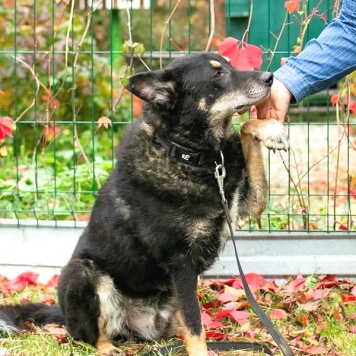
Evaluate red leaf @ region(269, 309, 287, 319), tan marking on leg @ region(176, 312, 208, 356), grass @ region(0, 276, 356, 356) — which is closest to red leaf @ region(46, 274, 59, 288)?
grass @ region(0, 276, 356, 356)

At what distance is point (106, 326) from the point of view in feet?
14.5

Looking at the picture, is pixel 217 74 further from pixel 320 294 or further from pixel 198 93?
pixel 320 294

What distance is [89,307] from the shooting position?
438 cm

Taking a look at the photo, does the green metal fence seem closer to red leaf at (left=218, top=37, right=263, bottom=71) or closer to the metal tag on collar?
red leaf at (left=218, top=37, right=263, bottom=71)

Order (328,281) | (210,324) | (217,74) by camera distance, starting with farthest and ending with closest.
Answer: (328,281), (210,324), (217,74)

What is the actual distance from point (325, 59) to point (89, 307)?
5.93ft

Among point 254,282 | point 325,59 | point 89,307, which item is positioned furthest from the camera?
point 254,282

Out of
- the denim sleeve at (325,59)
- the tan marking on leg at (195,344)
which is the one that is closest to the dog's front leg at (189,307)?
the tan marking on leg at (195,344)

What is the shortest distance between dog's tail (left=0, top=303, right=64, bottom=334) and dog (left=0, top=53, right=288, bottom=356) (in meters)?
0.01

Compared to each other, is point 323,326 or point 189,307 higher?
point 189,307

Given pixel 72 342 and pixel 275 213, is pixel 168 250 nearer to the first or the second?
pixel 72 342

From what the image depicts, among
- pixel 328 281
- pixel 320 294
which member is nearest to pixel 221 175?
pixel 320 294

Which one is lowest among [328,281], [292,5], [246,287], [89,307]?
[328,281]

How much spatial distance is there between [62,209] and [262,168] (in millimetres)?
2439
